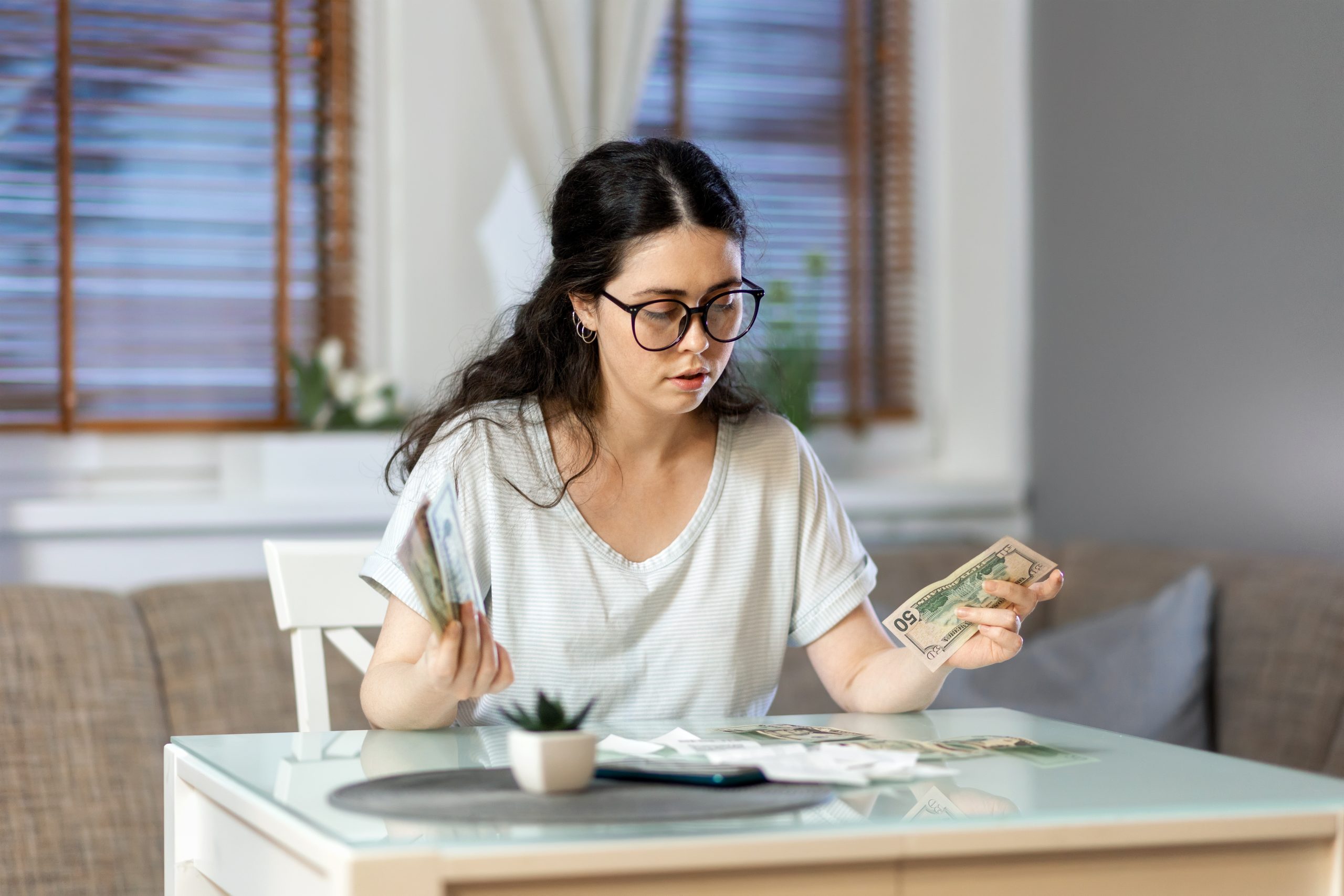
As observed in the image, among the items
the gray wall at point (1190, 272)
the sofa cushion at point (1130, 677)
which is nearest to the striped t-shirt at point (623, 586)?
the sofa cushion at point (1130, 677)

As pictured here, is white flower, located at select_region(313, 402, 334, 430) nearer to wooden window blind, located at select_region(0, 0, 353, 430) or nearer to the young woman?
wooden window blind, located at select_region(0, 0, 353, 430)

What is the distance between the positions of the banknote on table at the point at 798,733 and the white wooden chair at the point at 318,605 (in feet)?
2.01

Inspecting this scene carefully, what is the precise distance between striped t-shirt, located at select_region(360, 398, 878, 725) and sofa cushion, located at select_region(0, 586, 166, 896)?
680 millimetres

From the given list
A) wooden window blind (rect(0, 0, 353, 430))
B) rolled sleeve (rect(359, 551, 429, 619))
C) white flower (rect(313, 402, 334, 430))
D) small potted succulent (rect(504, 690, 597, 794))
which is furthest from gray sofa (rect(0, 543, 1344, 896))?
small potted succulent (rect(504, 690, 597, 794))

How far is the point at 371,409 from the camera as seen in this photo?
9.48 ft

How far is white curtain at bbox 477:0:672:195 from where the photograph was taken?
10.1ft

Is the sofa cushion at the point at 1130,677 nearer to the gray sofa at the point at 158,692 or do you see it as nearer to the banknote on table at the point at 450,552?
the gray sofa at the point at 158,692

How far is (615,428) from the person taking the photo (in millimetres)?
1867

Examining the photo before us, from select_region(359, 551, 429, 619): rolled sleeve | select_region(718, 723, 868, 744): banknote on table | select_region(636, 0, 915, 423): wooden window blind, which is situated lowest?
select_region(718, 723, 868, 744): banknote on table

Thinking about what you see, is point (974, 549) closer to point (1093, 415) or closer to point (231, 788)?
point (1093, 415)

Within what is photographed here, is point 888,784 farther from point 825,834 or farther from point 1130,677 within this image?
point 1130,677

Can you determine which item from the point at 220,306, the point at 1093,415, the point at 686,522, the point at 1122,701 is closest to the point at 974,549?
the point at 1093,415

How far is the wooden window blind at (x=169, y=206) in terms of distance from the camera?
9.23ft

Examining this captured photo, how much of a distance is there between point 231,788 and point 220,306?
1.92 m
